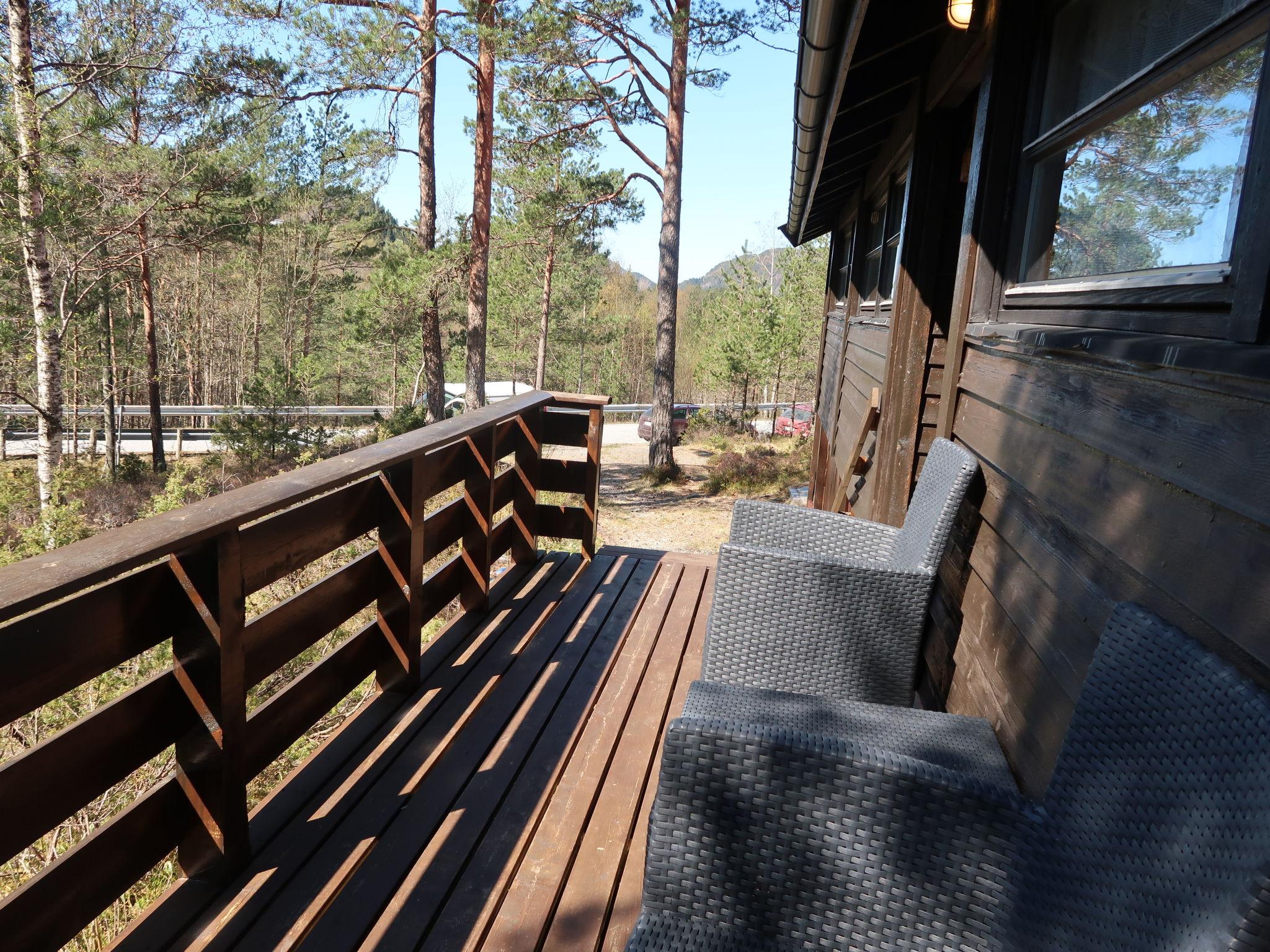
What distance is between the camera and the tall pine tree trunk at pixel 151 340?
43.8ft

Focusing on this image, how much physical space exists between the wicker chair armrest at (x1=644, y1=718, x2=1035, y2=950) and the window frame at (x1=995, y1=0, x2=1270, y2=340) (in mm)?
659

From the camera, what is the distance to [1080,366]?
1.31 metres

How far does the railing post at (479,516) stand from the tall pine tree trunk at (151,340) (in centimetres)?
1141

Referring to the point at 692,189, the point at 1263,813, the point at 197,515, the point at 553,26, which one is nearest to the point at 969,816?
the point at 1263,813

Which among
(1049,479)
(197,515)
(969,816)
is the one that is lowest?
(969,816)

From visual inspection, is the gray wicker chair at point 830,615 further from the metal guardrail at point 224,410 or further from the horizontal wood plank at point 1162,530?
the metal guardrail at point 224,410

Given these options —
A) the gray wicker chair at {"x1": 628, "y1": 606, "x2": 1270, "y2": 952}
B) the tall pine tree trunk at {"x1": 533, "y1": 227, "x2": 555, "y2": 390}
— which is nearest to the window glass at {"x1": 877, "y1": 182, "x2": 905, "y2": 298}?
the gray wicker chair at {"x1": 628, "y1": 606, "x2": 1270, "y2": 952}

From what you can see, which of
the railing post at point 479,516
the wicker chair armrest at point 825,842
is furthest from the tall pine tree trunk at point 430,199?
the wicker chair armrest at point 825,842

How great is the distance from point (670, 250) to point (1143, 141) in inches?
426

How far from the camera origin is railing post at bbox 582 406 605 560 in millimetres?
3838

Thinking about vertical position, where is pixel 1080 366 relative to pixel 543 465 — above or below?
above

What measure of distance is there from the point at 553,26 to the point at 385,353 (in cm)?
1913

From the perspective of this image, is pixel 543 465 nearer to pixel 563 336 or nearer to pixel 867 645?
pixel 867 645

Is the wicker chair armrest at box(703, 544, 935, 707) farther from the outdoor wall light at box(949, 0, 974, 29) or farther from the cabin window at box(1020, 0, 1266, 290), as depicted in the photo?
the outdoor wall light at box(949, 0, 974, 29)
